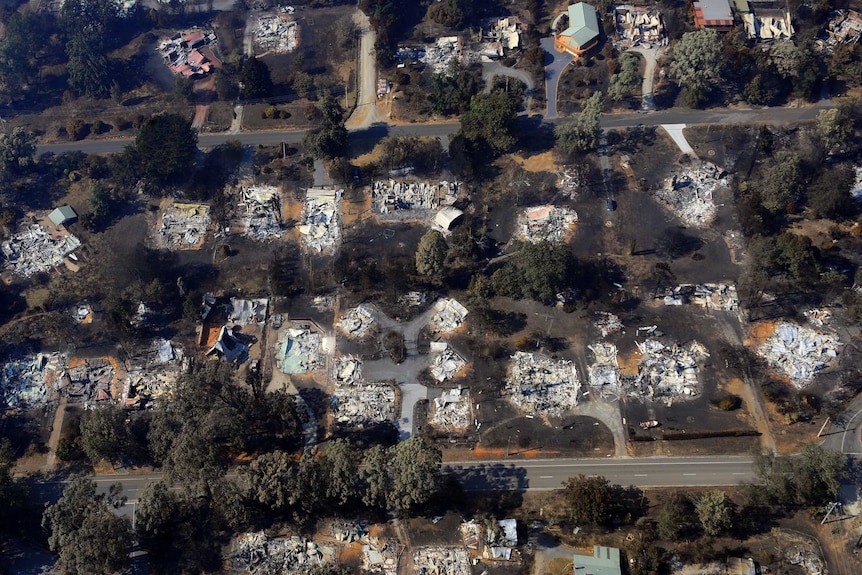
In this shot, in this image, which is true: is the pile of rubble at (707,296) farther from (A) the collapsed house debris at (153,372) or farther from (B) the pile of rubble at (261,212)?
(A) the collapsed house debris at (153,372)

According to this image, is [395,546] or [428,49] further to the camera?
[428,49]

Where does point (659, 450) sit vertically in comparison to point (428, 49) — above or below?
below

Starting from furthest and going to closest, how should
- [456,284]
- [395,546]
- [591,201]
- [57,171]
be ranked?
[57,171], [591,201], [456,284], [395,546]

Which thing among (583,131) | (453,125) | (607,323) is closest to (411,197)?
(453,125)

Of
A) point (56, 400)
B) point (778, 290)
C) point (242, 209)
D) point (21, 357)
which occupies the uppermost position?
point (242, 209)

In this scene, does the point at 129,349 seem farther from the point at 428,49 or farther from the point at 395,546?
the point at 428,49

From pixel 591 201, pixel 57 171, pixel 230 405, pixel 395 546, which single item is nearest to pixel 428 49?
pixel 591 201

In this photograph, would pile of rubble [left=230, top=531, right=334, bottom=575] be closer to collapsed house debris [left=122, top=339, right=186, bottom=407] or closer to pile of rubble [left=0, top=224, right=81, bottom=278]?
collapsed house debris [left=122, top=339, right=186, bottom=407]
